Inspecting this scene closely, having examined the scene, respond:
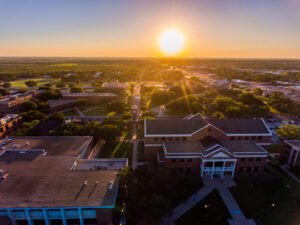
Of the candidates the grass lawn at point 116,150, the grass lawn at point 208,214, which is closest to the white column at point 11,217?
the grass lawn at point 116,150

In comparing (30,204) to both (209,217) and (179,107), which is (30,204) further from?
(179,107)

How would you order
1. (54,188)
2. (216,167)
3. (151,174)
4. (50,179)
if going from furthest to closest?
(216,167) → (50,179) → (151,174) → (54,188)

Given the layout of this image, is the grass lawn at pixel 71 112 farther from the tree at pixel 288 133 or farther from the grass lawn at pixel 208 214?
the tree at pixel 288 133

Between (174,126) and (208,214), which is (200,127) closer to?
(174,126)

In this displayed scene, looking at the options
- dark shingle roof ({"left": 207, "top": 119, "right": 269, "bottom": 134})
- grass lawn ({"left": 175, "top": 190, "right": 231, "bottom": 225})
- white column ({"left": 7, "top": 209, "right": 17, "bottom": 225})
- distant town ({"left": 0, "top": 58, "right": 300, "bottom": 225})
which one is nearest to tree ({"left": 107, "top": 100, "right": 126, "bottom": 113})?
distant town ({"left": 0, "top": 58, "right": 300, "bottom": 225})

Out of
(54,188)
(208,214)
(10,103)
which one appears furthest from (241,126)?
(10,103)

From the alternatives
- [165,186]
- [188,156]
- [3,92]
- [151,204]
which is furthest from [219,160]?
[3,92]

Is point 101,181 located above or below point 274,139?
above
